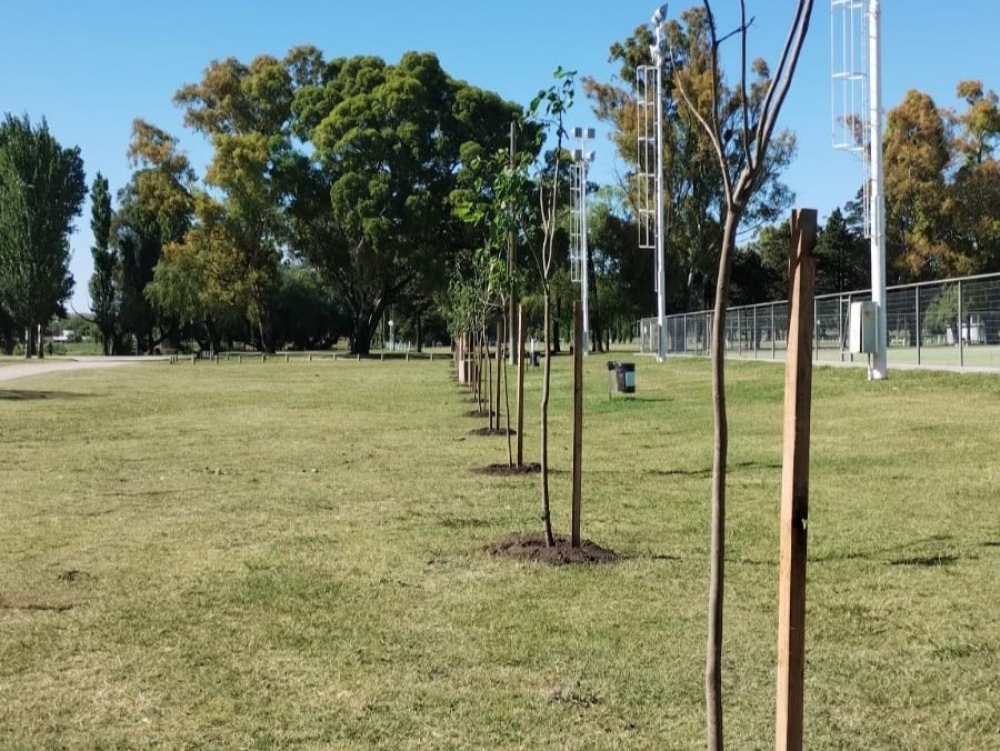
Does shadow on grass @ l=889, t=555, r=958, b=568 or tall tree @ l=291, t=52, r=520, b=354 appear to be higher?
tall tree @ l=291, t=52, r=520, b=354

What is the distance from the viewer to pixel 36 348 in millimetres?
68500

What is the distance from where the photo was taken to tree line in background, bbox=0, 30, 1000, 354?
50625 millimetres

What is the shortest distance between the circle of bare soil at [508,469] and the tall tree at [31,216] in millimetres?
55822

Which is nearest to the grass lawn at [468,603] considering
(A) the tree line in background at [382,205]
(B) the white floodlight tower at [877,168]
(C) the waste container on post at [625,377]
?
(B) the white floodlight tower at [877,168]

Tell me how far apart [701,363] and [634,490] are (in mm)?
24480

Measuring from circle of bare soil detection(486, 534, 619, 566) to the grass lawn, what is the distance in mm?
156

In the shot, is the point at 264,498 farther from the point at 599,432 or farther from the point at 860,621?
the point at 599,432

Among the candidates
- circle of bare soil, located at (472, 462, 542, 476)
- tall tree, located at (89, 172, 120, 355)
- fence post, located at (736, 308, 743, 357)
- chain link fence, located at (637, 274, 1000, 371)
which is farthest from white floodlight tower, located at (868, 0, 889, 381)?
tall tree, located at (89, 172, 120, 355)

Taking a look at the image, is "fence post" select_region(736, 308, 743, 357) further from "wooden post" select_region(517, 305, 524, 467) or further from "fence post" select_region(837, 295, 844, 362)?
"wooden post" select_region(517, 305, 524, 467)

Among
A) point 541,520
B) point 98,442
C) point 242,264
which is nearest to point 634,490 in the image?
point 541,520

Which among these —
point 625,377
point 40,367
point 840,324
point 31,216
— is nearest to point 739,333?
point 840,324

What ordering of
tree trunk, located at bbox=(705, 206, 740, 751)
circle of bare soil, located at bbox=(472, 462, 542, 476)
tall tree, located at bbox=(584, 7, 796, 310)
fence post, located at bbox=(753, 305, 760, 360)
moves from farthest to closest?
tall tree, located at bbox=(584, 7, 796, 310) < fence post, located at bbox=(753, 305, 760, 360) < circle of bare soil, located at bbox=(472, 462, 542, 476) < tree trunk, located at bbox=(705, 206, 740, 751)

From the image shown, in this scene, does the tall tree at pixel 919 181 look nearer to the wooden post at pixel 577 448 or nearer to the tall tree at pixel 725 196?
the wooden post at pixel 577 448

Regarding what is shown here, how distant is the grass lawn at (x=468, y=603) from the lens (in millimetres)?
3838
